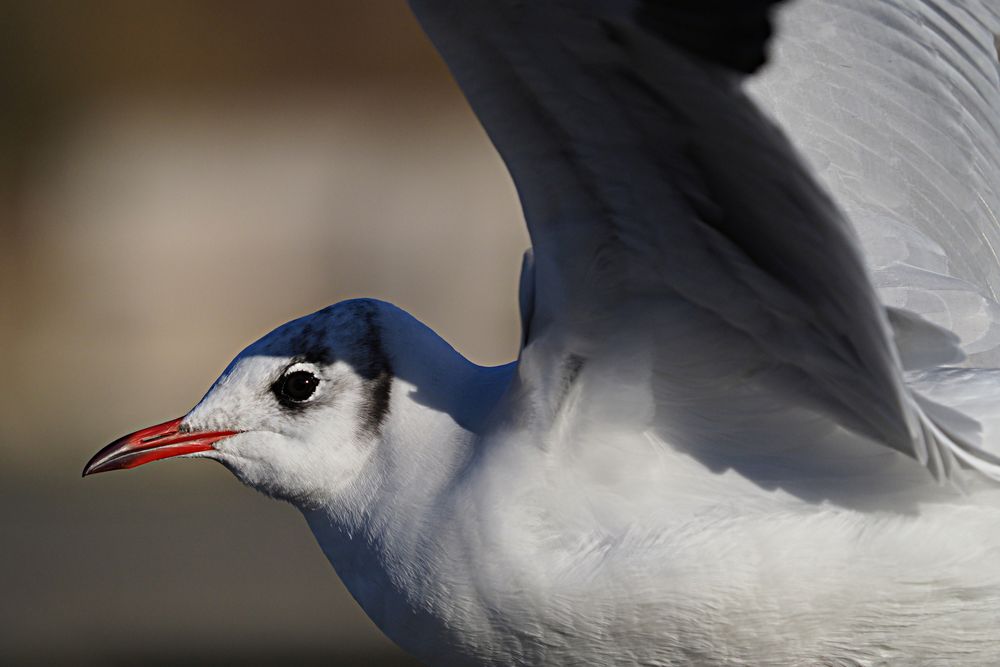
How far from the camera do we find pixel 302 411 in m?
2.36

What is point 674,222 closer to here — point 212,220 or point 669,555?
point 669,555

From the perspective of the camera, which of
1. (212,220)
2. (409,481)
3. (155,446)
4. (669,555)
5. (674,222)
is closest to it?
(674,222)

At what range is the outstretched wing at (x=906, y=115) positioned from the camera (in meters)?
2.92

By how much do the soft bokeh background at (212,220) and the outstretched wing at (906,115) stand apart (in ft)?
18.9

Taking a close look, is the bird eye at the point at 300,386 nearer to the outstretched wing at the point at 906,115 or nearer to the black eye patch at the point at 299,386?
the black eye patch at the point at 299,386

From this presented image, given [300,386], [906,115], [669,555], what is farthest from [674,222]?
[906,115]

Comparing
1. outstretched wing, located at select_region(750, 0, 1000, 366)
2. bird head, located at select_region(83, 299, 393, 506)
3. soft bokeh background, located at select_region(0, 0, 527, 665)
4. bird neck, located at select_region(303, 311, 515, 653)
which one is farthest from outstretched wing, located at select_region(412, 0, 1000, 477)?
soft bokeh background, located at select_region(0, 0, 527, 665)

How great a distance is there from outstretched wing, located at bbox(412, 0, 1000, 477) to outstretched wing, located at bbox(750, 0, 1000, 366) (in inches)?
32.3

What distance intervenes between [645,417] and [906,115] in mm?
1160

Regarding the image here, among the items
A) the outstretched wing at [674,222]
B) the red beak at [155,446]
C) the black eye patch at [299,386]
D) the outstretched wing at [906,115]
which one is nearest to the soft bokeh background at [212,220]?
the outstretched wing at [906,115]

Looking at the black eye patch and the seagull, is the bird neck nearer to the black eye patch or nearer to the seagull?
the seagull

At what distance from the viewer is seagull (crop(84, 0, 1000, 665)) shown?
6.08 ft

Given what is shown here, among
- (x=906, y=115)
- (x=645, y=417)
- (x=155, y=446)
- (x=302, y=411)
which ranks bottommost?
(x=155, y=446)

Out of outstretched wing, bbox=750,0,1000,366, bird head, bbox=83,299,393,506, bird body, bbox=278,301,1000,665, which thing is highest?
outstretched wing, bbox=750,0,1000,366
